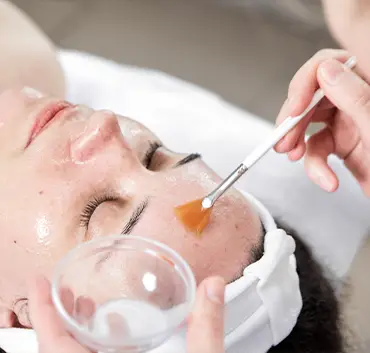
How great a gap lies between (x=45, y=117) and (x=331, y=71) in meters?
0.43

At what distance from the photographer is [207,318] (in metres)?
0.68

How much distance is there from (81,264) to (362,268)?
57cm

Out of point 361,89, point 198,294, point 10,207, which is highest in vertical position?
point 361,89

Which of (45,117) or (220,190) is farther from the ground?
(220,190)

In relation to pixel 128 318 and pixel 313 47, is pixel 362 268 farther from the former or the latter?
pixel 313 47

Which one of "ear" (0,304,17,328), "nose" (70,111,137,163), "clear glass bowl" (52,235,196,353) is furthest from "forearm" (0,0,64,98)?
"clear glass bowl" (52,235,196,353)

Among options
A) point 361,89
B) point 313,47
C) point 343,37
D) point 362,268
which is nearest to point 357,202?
point 362,268

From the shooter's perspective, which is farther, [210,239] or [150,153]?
[150,153]

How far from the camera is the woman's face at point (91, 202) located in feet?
2.95

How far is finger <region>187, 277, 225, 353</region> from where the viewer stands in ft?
2.23

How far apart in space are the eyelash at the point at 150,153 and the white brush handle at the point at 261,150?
0.15 meters

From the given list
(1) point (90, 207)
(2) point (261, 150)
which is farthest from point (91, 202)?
(2) point (261, 150)

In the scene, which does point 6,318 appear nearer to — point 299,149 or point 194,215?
point 194,215

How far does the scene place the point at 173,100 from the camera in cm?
154
